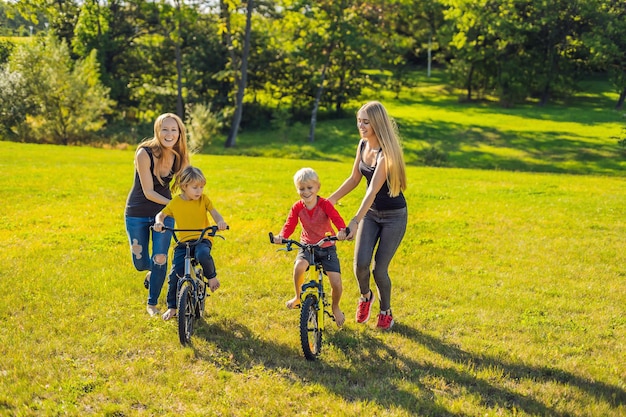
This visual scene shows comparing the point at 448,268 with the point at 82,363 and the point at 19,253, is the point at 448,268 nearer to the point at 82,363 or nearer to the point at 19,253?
the point at 82,363

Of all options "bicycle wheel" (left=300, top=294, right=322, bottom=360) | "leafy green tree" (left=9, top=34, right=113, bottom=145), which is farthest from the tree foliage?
"bicycle wheel" (left=300, top=294, right=322, bottom=360)

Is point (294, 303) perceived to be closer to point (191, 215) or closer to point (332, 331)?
point (332, 331)

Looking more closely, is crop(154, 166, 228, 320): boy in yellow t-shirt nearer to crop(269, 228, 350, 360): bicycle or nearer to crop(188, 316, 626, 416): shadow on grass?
crop(188, 316, 626, 416): shadow on grass

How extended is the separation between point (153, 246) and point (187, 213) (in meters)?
0.78

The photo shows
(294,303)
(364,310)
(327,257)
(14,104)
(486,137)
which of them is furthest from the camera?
(486,137)

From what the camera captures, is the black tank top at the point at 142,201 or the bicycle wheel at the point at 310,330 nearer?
the bicycle wheel at the point at 310,330

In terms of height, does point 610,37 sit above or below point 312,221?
above

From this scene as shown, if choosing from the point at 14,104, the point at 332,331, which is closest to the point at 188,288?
the point at 332,331

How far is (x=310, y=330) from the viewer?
579 centimetres

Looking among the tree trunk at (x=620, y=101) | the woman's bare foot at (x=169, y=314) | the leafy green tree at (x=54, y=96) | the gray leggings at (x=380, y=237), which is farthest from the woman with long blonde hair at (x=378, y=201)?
the tree trunk at (x=620, y=101)

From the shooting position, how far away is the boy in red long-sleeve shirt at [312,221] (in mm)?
5570

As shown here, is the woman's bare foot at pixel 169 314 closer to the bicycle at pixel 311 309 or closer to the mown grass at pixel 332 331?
the mown grass at pixel 332 331

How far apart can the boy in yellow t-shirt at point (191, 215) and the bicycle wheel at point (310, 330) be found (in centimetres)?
129

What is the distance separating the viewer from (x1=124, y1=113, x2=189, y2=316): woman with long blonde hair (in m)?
6.35
